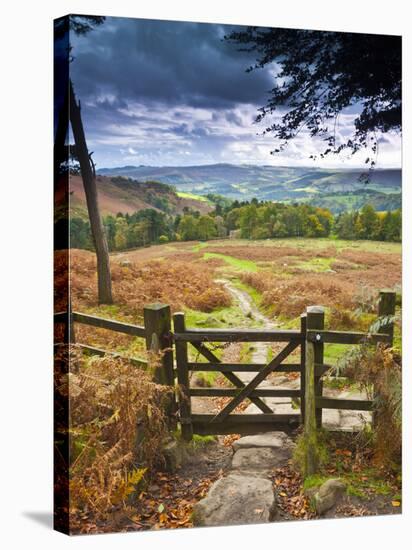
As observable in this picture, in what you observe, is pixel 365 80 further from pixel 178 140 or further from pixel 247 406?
pixel 247 406

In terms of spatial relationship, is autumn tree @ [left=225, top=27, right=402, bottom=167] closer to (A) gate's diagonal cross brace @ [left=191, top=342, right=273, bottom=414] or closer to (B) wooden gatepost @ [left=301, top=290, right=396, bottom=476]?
(B) wooden gatepost @ [left=301, top=290, right=396, bottom=476]

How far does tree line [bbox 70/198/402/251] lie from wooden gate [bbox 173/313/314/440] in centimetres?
76

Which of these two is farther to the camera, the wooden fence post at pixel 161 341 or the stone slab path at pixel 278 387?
the stone slab path at pixel 278 387

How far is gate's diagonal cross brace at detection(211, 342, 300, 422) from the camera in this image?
780 centimetres

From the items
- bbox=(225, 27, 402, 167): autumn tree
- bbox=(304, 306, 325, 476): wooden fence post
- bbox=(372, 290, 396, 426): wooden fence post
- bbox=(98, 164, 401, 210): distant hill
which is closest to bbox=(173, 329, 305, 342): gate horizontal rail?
bbox=(304, 306, 325, 476): wooden fence post

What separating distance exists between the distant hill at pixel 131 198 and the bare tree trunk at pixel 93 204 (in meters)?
0.06

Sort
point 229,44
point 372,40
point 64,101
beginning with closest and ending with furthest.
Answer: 1. point 64,101
2. point 229,44
3. point 372,40

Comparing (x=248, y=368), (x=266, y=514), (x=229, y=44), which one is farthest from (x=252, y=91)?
(x=266, y=514)

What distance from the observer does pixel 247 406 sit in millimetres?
7875

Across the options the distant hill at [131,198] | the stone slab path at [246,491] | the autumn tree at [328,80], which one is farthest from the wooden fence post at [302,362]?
the autumn tree at [328,80]

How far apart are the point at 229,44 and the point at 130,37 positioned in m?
0.93

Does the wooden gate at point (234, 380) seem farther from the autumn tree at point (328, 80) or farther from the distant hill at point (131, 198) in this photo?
the autumn tree at point (328, 80)

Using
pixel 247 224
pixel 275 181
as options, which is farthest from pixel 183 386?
pixel 275 181

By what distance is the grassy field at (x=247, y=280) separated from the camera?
24.2ft
